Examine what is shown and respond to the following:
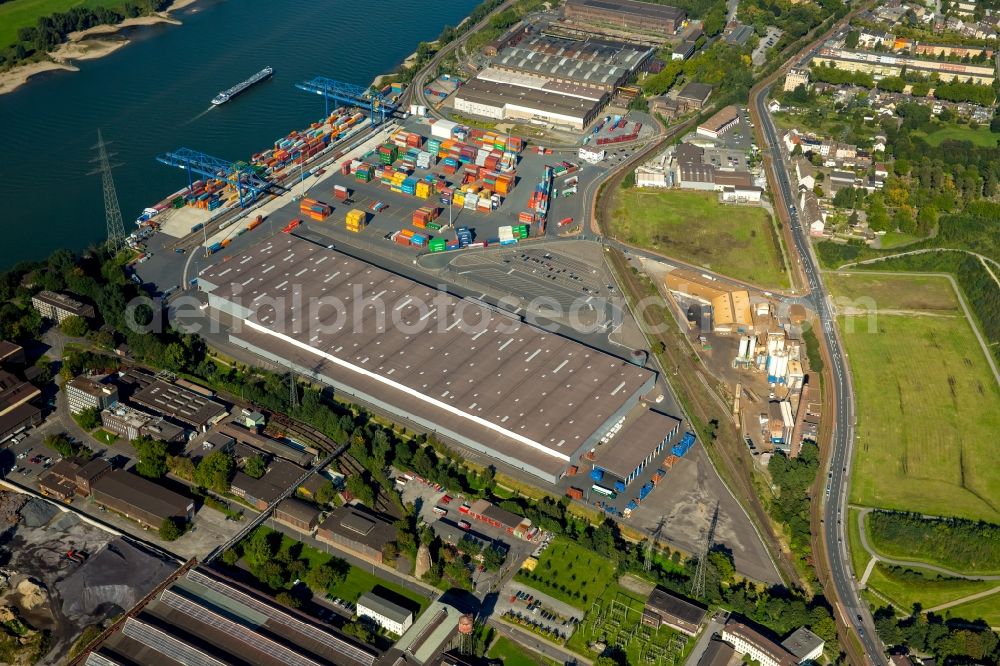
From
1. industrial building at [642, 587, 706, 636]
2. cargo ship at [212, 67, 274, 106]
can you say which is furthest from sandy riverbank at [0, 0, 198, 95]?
industrial building at [642, 587, 706, 636]

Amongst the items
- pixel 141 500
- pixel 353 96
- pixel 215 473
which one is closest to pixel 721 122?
pixel 353 96

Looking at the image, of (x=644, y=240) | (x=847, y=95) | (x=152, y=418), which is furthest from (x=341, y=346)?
(x=847, y=95)

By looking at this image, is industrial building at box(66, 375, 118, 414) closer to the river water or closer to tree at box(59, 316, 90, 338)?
tree at box(59, 316, 90, 338)

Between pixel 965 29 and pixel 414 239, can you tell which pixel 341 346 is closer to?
pixel 414 239

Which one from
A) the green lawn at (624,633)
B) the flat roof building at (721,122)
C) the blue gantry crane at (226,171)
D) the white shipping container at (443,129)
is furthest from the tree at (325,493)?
the flat roof building at (721,122)

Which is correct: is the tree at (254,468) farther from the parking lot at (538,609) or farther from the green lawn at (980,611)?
the green lawn at (980,611)
